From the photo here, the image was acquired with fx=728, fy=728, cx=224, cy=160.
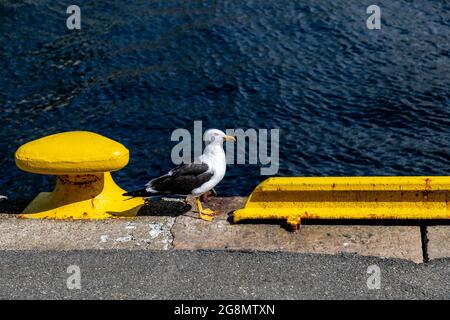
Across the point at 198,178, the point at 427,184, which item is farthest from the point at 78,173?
the point at 427,184

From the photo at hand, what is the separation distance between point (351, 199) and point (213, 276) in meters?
1.78

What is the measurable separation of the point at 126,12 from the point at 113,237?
1300 cm

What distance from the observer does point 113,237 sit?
7.61 metres

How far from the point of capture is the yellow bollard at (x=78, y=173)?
7.89m

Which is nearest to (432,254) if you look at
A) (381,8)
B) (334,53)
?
(334,53)

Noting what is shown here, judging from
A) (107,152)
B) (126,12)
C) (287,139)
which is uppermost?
(126,12)

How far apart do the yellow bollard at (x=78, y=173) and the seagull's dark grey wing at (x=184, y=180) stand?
0.49 meters

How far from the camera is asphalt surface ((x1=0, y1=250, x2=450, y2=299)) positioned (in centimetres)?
648

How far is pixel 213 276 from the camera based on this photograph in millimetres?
6777

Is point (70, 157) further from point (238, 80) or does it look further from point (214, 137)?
point (238, 80)

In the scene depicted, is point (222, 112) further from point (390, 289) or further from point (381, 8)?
point (390, 289)

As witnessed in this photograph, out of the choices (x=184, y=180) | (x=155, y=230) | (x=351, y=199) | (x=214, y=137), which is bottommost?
(x=155, y=230)

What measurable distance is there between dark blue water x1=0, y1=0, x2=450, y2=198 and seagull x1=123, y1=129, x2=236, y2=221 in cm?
409

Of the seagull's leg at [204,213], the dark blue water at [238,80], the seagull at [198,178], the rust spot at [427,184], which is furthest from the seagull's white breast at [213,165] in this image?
the dark blue water at [238,80]
